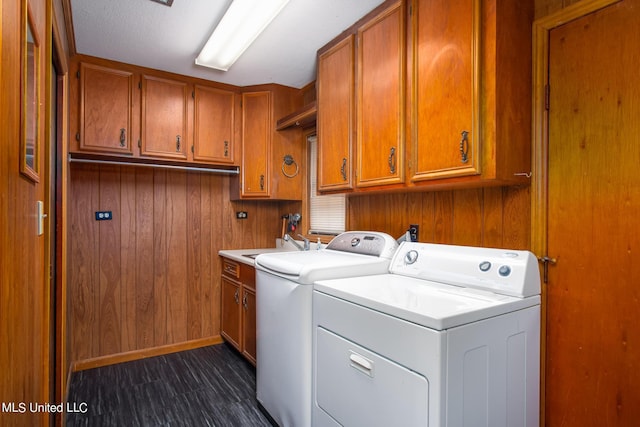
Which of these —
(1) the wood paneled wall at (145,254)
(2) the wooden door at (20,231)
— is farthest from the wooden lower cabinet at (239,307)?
(2) the wooden door at (20,231)

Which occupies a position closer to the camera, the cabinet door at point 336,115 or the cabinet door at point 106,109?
the cabinet door at point 336,115

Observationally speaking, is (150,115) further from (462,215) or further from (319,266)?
(462,215)

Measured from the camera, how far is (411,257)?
1.85 meters

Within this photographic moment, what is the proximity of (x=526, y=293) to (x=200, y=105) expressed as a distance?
2.84 meters

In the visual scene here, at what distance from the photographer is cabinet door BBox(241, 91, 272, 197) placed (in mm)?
3250

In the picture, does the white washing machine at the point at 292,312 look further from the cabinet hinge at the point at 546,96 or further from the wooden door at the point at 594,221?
the cabinet hinge at the point at 546,96

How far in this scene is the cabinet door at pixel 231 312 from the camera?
298 centimetres

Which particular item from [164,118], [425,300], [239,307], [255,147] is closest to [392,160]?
[425,300]

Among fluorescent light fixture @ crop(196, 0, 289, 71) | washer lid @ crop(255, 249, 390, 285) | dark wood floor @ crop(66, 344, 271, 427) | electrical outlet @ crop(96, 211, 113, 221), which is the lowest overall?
dark wood floor @ crop(66, 344, 271, 427)

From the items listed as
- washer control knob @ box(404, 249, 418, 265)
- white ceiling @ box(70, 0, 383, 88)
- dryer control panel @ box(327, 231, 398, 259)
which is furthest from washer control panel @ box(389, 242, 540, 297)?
white ceiling @ box(70, 0, 383, 88)

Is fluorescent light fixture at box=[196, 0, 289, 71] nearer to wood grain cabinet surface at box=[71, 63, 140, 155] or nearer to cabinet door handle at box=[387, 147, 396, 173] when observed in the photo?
wood grain cabinet surface at box=[71, 63, 140, 155]

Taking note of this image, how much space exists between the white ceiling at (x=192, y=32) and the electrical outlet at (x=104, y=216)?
123 centimetres

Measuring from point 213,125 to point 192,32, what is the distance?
37.8 inches

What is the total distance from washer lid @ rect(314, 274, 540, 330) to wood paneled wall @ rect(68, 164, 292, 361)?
6.66ft
